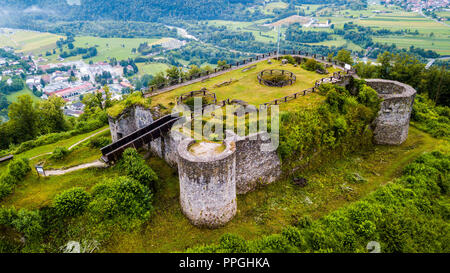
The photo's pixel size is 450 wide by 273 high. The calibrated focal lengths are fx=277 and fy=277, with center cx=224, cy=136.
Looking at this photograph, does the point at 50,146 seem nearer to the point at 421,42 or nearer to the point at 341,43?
the point at 341,43

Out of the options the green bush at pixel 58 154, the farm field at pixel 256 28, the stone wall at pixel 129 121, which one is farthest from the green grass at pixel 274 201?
the farm field at pixel 256 28

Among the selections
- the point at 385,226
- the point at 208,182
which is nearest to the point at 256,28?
the point at 385,226

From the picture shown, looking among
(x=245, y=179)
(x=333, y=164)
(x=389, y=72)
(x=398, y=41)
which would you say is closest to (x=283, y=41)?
(x=398, y=41)

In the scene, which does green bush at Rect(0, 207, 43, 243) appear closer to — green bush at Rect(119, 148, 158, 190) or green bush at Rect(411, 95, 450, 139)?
green bush at Rect(119, 148, 158, 190)

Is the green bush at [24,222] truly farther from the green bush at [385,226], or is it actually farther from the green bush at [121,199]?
the green bush at [385,226]

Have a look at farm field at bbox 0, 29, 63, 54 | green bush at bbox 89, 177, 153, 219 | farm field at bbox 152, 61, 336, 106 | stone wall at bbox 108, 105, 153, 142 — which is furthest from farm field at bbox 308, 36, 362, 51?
farm field at bbox 0, 29, 63, 54
